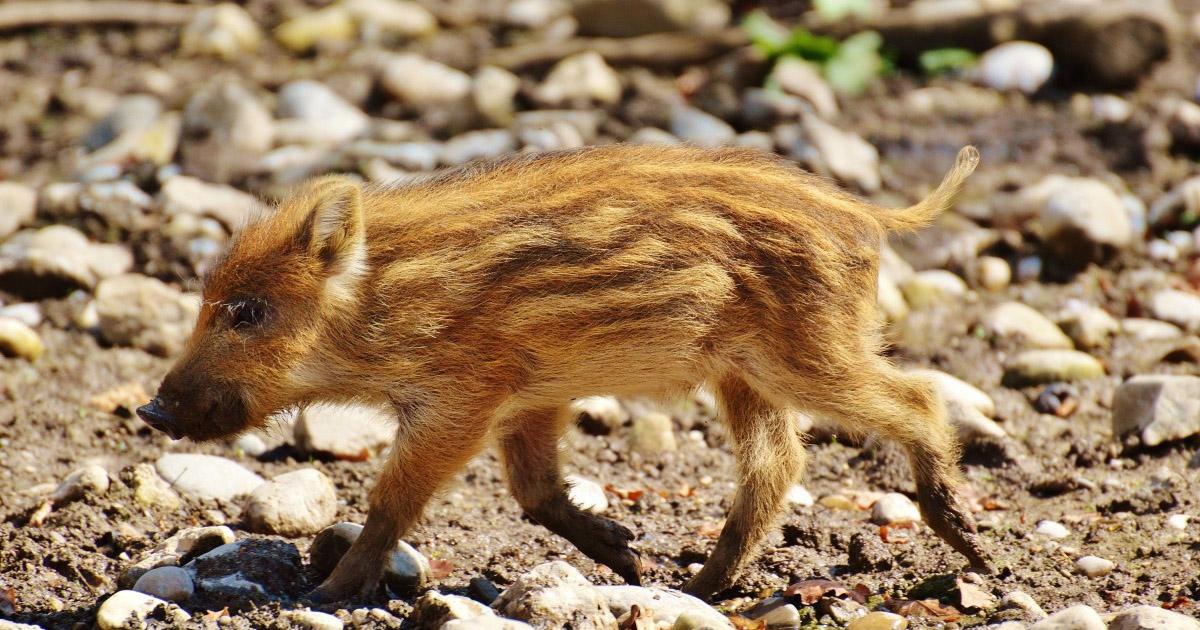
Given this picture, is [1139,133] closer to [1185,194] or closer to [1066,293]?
[1185,194]

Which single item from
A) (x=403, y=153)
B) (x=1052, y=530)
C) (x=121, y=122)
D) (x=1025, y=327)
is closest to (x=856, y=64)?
(x=1025, y=327)

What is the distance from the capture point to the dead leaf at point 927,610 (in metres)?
4.64

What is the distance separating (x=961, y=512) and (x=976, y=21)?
5706 millimetres

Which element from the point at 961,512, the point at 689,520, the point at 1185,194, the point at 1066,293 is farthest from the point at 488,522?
the point at 1185,194

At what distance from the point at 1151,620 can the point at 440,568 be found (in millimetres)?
2347

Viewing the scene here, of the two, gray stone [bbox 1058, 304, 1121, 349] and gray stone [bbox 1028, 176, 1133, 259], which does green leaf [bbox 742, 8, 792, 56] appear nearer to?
gray stone [bbox 1028, 176, 1133, 259]

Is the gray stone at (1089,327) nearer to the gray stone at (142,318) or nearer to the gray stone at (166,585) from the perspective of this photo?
the gray stone at (142,318)

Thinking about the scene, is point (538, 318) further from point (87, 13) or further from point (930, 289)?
point (87, 13)

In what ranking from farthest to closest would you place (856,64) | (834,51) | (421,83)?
(834,51) → (856,64) → (421,83)

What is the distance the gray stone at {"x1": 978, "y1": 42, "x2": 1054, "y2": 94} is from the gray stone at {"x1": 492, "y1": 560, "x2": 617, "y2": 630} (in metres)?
6.35

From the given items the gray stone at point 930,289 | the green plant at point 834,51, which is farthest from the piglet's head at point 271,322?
the green plant at point 834,51

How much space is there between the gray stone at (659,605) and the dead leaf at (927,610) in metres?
0.62

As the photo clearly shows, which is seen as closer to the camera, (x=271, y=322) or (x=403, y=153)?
(x=271, y=322)

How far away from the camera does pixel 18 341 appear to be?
666cm
